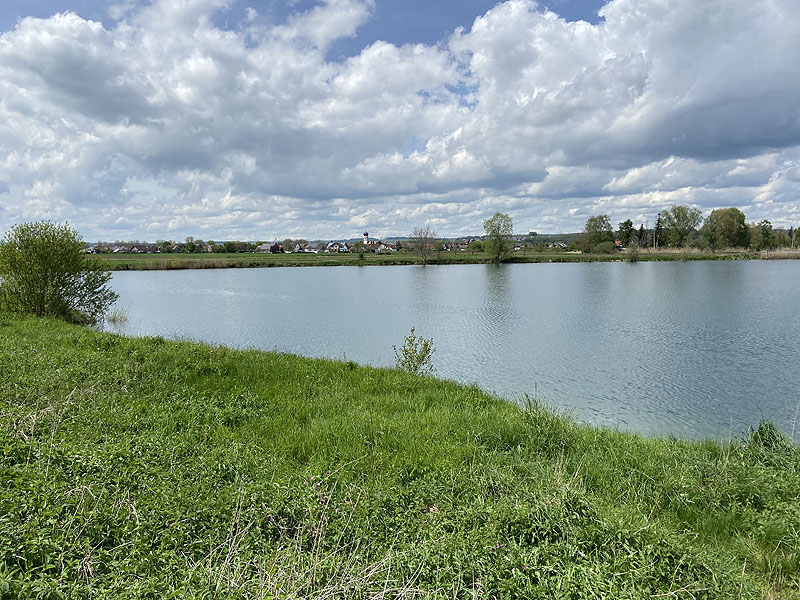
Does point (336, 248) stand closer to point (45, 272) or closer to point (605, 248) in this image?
point (605, 248)

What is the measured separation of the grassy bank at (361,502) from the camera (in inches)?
130

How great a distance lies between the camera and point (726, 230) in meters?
96.2

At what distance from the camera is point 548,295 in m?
37.1

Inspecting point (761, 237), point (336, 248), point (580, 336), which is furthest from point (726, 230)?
point (336, 248)

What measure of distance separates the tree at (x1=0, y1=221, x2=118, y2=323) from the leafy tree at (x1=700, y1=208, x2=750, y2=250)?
11478 cm

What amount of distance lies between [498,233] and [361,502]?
85353 mm

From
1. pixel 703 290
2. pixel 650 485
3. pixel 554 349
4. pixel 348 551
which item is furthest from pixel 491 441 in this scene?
pixel 703 290

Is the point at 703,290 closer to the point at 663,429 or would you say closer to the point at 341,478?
the point at 663,429

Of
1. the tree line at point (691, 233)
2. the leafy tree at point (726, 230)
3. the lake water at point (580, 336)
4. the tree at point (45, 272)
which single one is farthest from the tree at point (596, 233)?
the tree at point (45, 272)

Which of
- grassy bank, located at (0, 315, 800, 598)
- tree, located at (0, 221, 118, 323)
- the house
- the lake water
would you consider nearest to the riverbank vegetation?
the lake water

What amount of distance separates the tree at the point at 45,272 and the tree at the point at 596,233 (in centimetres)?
11123

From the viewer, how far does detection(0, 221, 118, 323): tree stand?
56.4ft

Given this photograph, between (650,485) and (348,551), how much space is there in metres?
3.87

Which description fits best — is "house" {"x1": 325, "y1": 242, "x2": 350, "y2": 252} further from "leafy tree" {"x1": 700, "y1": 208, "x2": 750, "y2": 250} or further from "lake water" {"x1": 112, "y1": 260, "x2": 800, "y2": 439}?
"lake water" {"x1": 112, "y1": 260, "x2": 800, "y2": 439}
